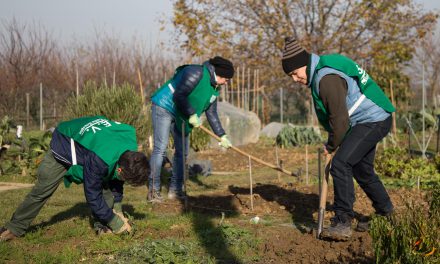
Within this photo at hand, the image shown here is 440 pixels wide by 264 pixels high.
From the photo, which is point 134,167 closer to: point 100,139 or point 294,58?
point 100,139

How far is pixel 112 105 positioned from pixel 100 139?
6.61 meters

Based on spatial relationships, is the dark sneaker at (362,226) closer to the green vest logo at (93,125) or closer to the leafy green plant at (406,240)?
the leafy green plant at (406,240)

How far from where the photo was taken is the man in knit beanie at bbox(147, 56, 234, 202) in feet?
21.3

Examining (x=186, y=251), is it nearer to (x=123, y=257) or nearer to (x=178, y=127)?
(x=123, y=257)

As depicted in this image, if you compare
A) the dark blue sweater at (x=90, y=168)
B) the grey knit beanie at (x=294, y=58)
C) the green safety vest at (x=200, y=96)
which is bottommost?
the dark blue sweater at (x=90, y=168)

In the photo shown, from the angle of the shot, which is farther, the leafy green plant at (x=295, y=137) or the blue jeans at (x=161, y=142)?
the leafy green plant at (x=295, y=137)

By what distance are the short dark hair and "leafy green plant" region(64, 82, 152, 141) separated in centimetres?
651

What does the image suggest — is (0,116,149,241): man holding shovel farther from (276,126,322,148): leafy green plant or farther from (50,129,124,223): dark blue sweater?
(276,126,322,148): leafy green plant

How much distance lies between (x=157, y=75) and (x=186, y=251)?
2206 cm

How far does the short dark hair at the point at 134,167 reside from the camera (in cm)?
433

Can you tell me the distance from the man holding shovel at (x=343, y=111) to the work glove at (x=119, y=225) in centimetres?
166

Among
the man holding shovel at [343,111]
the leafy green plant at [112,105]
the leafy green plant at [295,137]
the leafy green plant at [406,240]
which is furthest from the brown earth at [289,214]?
the leafy green plant at [295,137]

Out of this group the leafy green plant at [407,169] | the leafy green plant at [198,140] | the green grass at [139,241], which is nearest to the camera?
the green grass at [139,241]

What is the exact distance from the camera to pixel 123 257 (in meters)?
4.16
